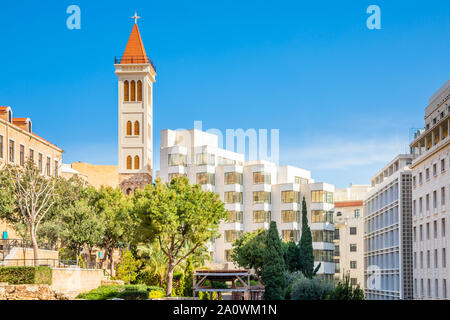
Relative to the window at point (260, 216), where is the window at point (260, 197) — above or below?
above

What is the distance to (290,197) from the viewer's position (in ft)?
304

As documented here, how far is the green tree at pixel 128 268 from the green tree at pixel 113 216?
1.72 meters

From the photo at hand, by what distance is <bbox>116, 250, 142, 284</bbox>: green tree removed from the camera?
62625mm

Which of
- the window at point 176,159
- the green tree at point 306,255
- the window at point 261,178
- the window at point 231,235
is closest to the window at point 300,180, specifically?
the window at point 261,178

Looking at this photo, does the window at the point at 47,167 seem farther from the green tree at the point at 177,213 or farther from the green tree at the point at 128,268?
the green tree at the point at 177,213

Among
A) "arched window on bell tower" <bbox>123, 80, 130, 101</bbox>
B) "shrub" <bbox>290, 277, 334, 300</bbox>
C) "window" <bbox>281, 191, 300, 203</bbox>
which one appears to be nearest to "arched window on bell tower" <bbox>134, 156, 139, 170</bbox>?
"arched window on bell tower" <bbox>123, 80, 130, 101</bbox>

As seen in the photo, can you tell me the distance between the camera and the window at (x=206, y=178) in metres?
93.5

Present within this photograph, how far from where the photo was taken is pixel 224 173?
308 feet

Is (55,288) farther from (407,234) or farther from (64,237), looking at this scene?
(407,234)

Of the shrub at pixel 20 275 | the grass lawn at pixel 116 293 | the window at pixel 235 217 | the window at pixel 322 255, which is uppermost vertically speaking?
the window at pixel 235 217

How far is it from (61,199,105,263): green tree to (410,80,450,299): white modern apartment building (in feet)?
103

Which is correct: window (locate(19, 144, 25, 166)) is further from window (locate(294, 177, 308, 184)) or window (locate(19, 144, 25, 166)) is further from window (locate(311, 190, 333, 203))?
window (locate(294, 177, 308, 184))

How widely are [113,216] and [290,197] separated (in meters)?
35.2

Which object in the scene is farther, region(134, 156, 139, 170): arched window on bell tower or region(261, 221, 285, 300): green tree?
region(134, 156, 139, 170): arched window on bell tower
